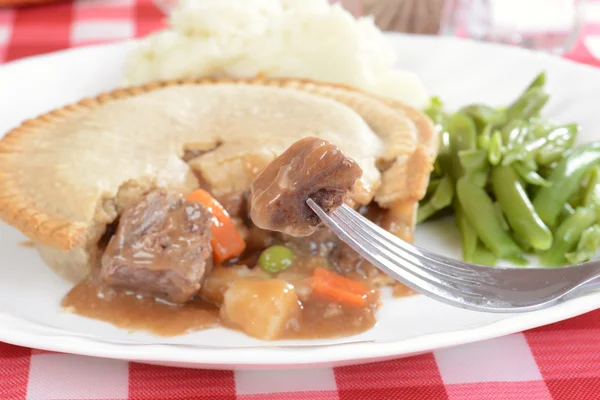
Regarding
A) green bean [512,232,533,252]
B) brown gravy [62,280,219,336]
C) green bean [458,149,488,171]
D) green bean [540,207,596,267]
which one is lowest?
brown gravy [62,280,219,336]

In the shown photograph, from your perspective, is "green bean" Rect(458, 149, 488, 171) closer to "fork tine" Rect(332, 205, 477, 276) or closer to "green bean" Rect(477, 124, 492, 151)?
"green bean" Rect(477, 124, 492, 151)

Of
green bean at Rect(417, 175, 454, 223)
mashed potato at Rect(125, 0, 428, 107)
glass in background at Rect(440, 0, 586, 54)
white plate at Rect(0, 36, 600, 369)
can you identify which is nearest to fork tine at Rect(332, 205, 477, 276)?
white plate at Rect(0, 36, 600, 369)

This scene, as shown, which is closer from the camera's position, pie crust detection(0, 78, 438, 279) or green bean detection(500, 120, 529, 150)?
pie crust detection(0, 78, 438, 279)

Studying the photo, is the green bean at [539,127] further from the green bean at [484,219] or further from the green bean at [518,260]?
the green bean at [518,260]

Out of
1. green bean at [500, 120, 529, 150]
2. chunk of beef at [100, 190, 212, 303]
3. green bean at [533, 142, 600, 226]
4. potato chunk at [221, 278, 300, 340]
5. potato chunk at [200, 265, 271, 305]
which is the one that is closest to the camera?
potato chunk at [221, 278, 300, 340]

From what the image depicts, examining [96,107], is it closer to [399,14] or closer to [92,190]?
[92,190]

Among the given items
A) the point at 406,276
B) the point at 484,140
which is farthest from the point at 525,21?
the point at 406,276

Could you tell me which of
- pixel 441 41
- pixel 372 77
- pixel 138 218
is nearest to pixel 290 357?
pixel 138 218
